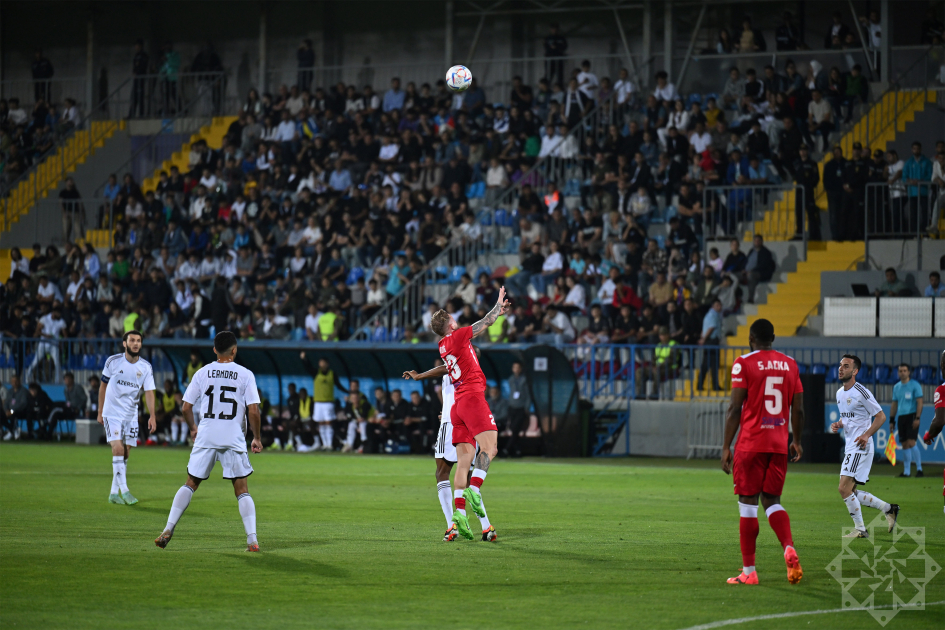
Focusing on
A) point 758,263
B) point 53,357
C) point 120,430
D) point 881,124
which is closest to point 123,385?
point 120,430

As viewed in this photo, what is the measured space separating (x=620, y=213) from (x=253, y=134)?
13627 millimetres

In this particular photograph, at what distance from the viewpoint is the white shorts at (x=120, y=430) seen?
17.5 meters

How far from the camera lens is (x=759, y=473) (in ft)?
32.8

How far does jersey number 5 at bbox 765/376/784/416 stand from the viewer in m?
10.1

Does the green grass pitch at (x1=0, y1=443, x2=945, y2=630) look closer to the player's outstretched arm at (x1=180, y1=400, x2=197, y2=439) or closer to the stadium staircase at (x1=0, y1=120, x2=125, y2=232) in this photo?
the player's outstretched arm at (x1=180, y1=400, x2=197, y2=439)

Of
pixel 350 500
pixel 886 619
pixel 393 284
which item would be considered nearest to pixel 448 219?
pixel 393 284

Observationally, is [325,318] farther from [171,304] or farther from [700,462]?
[700,462]

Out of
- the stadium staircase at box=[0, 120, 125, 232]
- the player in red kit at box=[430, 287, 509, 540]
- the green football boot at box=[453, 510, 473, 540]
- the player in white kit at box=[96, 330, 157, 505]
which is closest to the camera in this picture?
the green football boot at box=[453, 510, 473, 540]

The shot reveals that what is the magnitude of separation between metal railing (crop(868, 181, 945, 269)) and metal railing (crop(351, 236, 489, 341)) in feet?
30.7

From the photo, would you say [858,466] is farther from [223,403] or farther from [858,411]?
[223,403]

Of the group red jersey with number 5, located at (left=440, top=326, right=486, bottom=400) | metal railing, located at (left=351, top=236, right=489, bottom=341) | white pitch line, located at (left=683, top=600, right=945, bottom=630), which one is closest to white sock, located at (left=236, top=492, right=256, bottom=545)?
red jersey with number 5, located at (left=440, top=326, right=486, bottom=400)

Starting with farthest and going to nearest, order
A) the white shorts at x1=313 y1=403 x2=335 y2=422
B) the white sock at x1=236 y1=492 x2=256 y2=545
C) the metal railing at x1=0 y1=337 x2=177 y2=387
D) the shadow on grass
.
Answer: the metal railing at x1=0 y1=337 x2=177 y2=387 < the white shorts at x1=313 y1=403 x2=335 y2=422 < the white sock at x1=236 y1=492 x2=256 y2=545 < the shadow on grass

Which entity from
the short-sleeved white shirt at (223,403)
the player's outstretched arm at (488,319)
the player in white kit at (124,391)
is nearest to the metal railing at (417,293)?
the player in white kit at (124,391)

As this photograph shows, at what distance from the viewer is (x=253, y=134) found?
130 feet
